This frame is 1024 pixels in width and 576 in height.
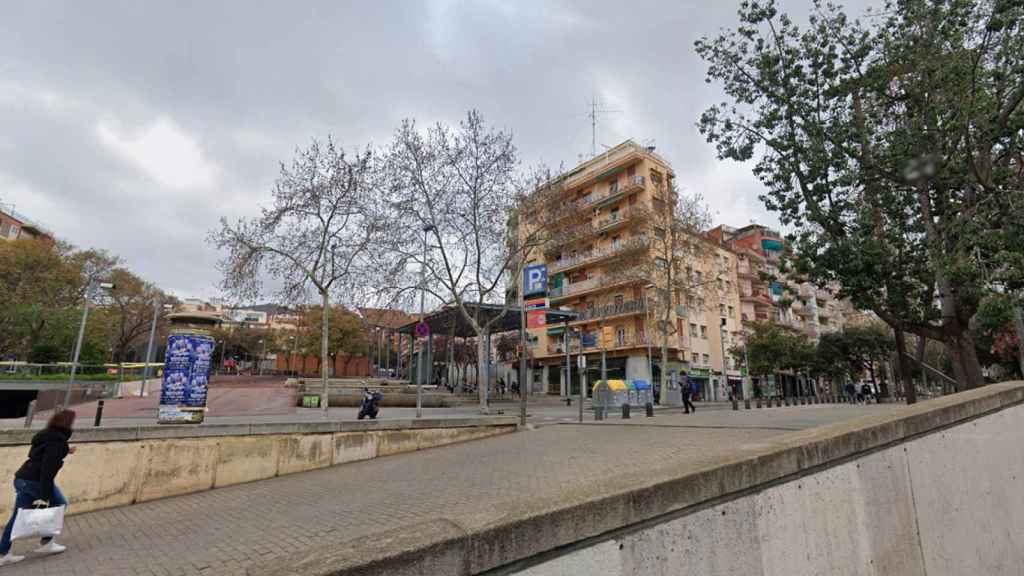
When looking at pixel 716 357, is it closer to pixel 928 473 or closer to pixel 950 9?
pixel 950 9

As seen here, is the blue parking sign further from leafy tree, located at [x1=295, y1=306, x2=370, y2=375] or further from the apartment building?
the apartment building

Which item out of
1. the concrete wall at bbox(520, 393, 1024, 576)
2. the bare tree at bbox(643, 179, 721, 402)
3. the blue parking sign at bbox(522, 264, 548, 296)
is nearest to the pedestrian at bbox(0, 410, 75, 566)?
the concrete wall at bbox(520, 393, 1024, 576)

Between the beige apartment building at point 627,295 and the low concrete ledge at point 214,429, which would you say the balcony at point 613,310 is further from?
the low concrete ledge at point 214,429

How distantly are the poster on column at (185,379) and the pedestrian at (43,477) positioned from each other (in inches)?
188

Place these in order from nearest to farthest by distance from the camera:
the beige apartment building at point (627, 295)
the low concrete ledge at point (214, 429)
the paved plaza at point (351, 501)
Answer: the paved plaza at point (351, 501), the low concrete ledge at point (214, 429), the beige apartment building at point (627, 295)

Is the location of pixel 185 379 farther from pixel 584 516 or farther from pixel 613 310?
pixel 613 310

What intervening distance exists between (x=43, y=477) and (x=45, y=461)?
0.53 feet

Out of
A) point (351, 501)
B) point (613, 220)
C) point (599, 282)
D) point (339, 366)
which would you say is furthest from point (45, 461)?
point (339, 366)

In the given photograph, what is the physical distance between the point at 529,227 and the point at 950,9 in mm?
15711

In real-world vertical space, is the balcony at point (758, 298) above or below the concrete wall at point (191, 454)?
above

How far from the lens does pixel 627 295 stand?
41.2 m

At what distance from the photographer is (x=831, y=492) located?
3.49 metres

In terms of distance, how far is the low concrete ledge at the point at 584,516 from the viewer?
5.72 ft

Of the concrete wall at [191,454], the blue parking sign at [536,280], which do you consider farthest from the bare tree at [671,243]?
the concrete wall at [191,454]
